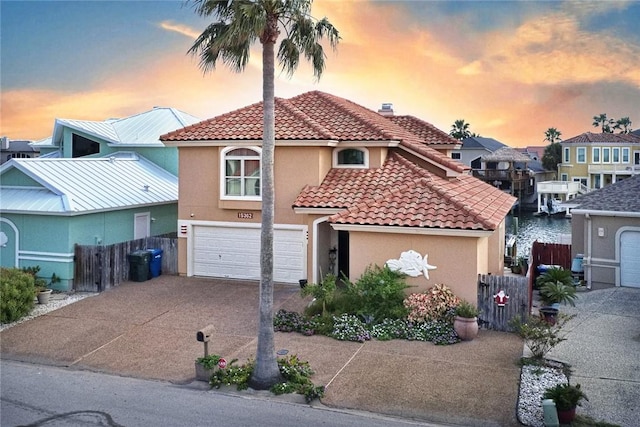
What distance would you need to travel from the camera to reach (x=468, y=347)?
1325cm

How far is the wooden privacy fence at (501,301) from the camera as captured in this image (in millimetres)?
14359

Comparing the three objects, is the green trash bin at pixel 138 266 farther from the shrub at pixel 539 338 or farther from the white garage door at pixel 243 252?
the shrub at pixel 539 338

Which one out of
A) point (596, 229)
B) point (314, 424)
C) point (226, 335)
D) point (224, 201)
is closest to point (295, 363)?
point (314, 424)

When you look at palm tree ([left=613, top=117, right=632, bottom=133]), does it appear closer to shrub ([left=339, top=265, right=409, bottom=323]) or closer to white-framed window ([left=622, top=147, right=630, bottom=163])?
white-framed window ([left=622, top=147, right=630, bottom=163])

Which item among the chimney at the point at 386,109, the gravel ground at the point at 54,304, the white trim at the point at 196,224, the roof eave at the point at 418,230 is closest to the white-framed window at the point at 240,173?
the white trim at the point at 196,224

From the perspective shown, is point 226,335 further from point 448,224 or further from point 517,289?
point 517,289

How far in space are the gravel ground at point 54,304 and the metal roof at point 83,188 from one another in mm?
2657

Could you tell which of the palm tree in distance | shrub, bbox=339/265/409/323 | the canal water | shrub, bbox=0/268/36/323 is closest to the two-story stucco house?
shrub, bbox=339/265/409/323

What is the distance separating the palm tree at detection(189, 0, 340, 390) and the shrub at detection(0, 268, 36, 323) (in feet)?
27.6

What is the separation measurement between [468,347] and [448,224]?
129 inches

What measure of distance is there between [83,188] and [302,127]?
8271mm

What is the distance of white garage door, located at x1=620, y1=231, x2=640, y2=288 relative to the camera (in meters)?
20.4

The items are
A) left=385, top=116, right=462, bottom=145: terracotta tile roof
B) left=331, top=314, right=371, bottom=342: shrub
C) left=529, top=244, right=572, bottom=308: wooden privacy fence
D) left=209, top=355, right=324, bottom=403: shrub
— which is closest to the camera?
left=209, top=355, right=324, bottom=403: shrub

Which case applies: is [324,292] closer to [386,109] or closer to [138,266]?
[138,266]
